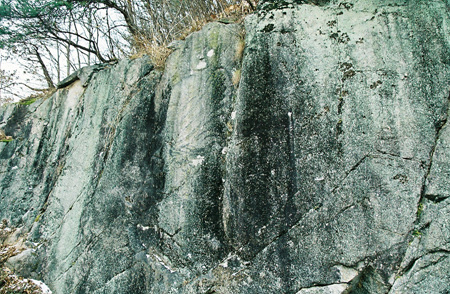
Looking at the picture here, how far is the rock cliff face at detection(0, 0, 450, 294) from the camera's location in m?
2.46

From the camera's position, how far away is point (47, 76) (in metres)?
6.69

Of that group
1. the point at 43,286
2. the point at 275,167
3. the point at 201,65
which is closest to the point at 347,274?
the point at 275,167

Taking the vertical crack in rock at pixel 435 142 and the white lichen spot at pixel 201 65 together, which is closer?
the vertical crack in rock at pixel 435 142

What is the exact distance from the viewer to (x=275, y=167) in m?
2.84

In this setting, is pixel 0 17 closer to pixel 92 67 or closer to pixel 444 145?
pixel 92 67

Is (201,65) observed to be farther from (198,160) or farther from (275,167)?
(275,167)

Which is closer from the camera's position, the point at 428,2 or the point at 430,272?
the point at 430,272

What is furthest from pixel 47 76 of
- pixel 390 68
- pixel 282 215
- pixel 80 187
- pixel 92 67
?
pixel 390 68

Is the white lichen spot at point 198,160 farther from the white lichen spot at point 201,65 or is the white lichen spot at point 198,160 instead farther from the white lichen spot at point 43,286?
the white lichen spot at point 43,286

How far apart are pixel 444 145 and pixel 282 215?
1411 mm

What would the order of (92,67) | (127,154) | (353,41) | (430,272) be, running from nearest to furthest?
(430,272) → (353,41) → (127,154) → (92,67)

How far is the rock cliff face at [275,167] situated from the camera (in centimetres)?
246

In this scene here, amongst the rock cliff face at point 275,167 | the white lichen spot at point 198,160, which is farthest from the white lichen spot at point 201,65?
the white lichen spot at point 198,160

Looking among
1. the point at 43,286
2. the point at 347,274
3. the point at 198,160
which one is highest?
the point at 198,160
